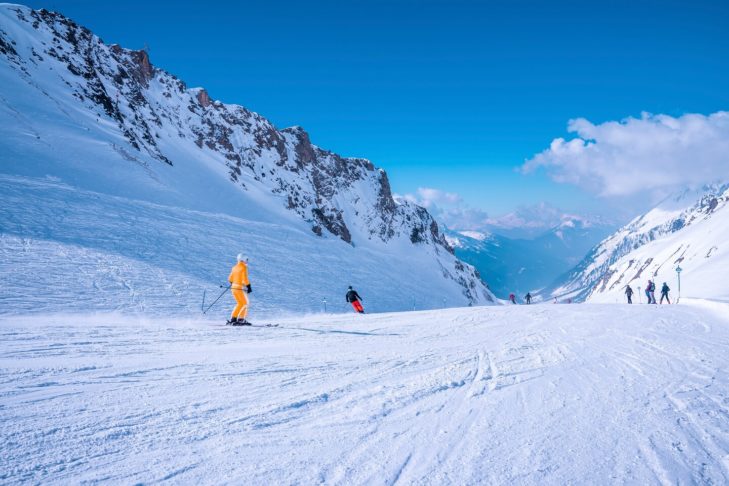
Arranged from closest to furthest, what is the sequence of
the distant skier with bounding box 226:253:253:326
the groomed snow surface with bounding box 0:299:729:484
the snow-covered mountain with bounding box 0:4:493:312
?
the groomed snow surface with bounding box 0:299:729:484
the distant skier with bounding box 226:253:253:326
the snow-covered mountain with bounding box 0:4:493:312

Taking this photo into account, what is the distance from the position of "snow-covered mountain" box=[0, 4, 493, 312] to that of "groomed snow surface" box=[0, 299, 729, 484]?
1103 centimetres

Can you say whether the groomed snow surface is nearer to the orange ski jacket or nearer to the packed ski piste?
the packed ski piste

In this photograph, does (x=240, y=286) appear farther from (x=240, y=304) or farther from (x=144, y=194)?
(x=144, y=194)

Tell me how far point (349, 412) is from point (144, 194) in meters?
38.0

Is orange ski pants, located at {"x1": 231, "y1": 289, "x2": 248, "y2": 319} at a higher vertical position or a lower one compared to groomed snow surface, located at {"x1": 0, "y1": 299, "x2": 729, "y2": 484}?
lower

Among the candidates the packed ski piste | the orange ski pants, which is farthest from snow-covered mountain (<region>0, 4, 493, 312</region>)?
the orange ski pants

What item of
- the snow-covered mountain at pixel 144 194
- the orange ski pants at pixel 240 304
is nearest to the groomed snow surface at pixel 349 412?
the orange ski pants at pixel 240 304

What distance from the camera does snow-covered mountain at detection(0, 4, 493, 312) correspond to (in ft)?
66.2

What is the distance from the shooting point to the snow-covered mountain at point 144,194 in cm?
2019

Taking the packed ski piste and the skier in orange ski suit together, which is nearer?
the packed ski piste

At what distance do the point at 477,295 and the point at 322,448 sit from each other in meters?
108

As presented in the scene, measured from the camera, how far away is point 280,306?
2461cm

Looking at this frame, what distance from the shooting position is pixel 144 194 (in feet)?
117

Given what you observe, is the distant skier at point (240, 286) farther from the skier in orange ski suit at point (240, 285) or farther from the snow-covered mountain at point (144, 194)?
the snow-covered mountain at point (144, 194)
